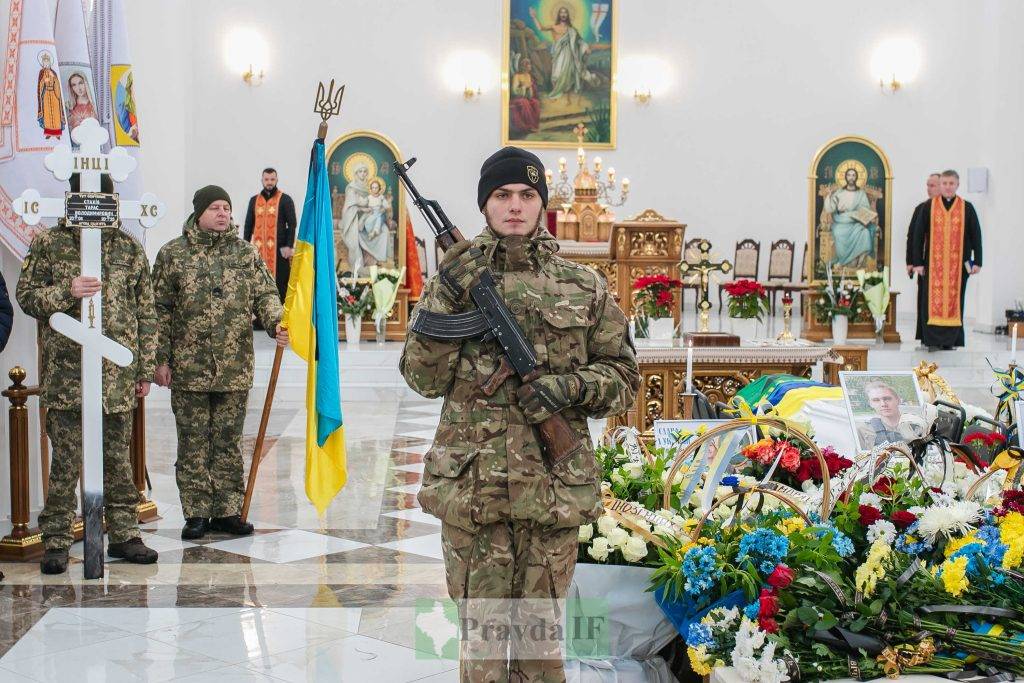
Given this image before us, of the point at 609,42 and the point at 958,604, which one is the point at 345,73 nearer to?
the point at 609,42

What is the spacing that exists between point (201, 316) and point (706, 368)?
122 inches

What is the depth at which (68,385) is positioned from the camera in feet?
16.3

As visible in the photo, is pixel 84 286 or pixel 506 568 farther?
pixel 84 286

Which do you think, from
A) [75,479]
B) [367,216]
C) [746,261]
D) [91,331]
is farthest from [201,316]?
[746,261]

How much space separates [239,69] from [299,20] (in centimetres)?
116

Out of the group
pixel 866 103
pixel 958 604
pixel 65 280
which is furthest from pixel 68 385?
pixel 866 103

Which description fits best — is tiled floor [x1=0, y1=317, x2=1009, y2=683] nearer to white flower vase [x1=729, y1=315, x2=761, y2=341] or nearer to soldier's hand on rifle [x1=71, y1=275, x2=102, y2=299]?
soldier's hand on rifle [x1=71, y1=275, x2=102, y2=299]

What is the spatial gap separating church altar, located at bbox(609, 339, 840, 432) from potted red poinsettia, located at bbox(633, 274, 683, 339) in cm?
18

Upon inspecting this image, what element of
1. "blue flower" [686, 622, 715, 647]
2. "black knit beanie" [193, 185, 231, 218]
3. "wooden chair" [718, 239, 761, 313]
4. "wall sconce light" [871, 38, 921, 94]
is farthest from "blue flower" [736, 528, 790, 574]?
"wall sconce light" [871, 38, 921, 94]

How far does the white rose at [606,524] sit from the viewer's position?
136 inches

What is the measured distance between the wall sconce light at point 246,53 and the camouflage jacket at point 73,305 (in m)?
12.0

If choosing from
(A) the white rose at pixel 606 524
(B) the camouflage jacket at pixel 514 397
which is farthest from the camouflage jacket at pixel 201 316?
(B) the camouflage jacket at pixel 514 397

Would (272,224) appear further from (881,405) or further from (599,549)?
(599,549)

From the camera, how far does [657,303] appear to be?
7262 mm
